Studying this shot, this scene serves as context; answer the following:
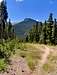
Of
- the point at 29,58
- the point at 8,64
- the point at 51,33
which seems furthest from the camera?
the point at 51,33

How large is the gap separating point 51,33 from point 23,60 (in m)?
56.4

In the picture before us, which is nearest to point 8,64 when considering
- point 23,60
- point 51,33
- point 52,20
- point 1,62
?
Answer: point 1,62

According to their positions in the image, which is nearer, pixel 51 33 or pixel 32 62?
pixel 32 62

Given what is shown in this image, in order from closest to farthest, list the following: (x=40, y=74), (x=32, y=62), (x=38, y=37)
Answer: (x=40, y=74) < (x=32, y=62) < (x=38, y=37)

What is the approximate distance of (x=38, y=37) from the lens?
99.1m

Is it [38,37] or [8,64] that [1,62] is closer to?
[8,64]

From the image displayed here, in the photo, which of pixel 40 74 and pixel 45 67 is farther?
pixel 45 67

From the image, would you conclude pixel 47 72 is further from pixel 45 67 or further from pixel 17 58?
pixel 17 58

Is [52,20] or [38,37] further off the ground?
[52,20]

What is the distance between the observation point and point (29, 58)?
27.7 m

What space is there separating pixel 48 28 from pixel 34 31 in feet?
67.7

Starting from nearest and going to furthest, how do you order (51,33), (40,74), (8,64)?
1. (40,74)
2. (8,64)
3. (51,33)

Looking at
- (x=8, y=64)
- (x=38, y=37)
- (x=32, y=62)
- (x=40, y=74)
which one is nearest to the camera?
(x=40, y=74)

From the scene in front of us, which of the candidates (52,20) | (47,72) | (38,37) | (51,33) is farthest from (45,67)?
(38,37)
